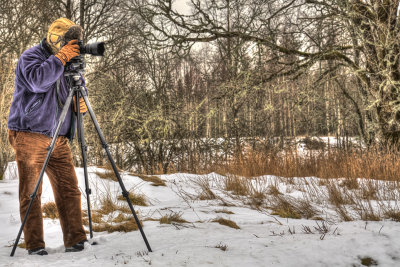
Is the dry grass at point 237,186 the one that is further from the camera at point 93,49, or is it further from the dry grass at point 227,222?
the camera at point 93,49

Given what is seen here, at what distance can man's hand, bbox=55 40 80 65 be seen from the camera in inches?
87.0

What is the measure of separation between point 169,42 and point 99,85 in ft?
8.14

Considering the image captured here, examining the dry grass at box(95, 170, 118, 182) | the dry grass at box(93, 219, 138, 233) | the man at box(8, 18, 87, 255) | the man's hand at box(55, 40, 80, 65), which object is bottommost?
the dry grass at box(93, 219, 138, 233)

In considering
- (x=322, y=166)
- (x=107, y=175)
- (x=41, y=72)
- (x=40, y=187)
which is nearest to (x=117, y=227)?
(x=40, y=187)

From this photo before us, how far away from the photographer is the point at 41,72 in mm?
2139

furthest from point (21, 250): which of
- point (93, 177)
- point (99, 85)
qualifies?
point (99, 85)

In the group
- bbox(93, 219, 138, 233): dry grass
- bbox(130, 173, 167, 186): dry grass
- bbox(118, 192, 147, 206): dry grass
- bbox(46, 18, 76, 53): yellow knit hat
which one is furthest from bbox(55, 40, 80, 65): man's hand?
bbox(130, 173, 167, 186): dry grass

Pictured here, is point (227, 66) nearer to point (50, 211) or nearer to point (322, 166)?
point (322, 166)

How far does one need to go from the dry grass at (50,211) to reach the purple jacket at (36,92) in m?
1.41

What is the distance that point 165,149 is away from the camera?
9125mm

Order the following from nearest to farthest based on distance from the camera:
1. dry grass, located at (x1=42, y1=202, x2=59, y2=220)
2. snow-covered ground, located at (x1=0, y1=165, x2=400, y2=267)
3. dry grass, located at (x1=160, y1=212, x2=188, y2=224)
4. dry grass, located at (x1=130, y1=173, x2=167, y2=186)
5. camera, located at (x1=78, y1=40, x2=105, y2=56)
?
snow-covered ground, located at (x1=0, y1=165, x2=400, y2=267), camera, located at (x1=78, y1=40, x2=105, y2=56), dry grass, located at (x1=160, y1=212, x2=188, y2=224), dry grass, located at (x1=42, y1=202, x2=59, y2=220), dry grass, located at (x1=130, y1=173, x2=167, y2=186)

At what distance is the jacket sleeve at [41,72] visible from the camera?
2.14 m

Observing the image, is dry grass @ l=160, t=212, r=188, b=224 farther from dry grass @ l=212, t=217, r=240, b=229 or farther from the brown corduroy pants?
the brown corduroy pants

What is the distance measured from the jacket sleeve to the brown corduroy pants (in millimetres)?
374
